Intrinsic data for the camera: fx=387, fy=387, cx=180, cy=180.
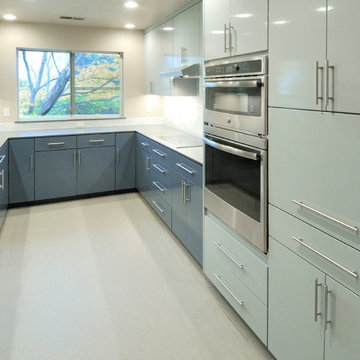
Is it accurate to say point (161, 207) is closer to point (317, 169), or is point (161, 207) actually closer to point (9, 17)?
point (317, 169)

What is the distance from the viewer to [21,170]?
4.65 metres

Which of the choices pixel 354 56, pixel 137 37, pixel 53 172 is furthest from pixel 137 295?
pixel 137 37

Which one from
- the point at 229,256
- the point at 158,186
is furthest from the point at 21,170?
the point at 229,256

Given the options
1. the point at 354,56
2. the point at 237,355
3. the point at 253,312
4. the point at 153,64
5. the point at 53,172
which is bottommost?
the point at 237,355

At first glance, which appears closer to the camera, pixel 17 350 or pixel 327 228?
pixel 327 228

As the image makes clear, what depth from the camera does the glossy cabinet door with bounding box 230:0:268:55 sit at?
185 centimetres

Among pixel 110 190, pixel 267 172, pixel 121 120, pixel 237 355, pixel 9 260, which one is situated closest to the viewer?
pixel 267 172

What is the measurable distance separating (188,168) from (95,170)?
222 centimetres

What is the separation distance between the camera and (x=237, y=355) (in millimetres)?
2125

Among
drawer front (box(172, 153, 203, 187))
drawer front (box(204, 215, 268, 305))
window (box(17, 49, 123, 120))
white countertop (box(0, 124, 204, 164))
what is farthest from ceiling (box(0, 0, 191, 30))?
drawer front (box(204, 215, 268, 305))

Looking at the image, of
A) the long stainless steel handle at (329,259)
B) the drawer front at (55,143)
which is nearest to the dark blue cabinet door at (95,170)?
the drawer front at (55,143)

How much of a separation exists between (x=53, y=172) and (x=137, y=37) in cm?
227

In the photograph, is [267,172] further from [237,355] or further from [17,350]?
[17,350]

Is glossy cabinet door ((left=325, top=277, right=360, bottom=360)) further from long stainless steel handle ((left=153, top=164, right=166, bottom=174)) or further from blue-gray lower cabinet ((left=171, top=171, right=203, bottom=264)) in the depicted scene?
long stainless steel handle ((left=153, top=164, right=166, bottom=174))
